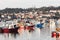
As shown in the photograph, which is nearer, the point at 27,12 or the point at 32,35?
the point at 27,12

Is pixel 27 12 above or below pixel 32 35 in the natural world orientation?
above

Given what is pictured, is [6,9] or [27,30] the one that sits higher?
[6,9]

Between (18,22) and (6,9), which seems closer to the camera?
(6,9)

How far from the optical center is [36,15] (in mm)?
4449

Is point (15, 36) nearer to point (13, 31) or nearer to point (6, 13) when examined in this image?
point (13, 31)

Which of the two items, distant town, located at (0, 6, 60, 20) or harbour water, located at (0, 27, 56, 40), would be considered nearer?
distant town, located at (0, 6, 60, 20)

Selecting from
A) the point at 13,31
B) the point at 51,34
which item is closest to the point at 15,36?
the point at 13,31

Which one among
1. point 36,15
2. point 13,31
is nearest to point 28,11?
point 36,15

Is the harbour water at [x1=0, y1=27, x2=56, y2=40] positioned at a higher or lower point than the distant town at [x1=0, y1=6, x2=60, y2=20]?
lower

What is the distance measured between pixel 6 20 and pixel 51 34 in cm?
103

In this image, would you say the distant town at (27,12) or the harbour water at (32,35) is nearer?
the distant town at (27,12)

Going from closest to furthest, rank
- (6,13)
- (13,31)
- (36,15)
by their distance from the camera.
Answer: (6,13), (36,15), (13,31)

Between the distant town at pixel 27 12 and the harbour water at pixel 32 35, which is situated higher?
the distant town at pixel 27 12

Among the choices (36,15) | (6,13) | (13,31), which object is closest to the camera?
(6,13)
